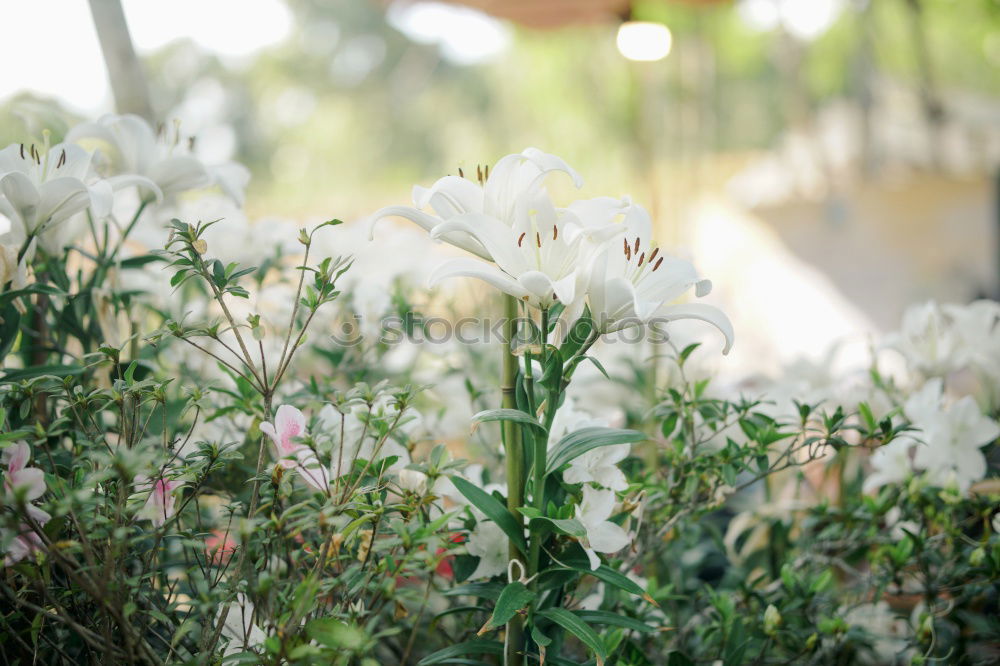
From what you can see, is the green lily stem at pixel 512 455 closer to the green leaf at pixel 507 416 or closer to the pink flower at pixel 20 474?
the green leaf at pixel 507 416

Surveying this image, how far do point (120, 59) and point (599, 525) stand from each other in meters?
1.35

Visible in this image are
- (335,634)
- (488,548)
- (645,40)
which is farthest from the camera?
(645,40)

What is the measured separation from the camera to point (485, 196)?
2.41 feet

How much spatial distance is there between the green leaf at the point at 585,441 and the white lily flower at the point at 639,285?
0.10 meters

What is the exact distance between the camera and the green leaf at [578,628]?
2.24 feet

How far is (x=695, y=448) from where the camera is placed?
0.96 m

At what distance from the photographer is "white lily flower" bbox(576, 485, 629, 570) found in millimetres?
739

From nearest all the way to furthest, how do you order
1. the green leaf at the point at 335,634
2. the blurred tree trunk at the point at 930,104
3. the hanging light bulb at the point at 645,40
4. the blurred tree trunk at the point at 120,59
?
the green leaf at the point at 335,634 < the blurred tree trunk at the point at 120,59 < the hanging light bulb at the point at 645,40 < the blurred tree trunk at the point at 930,104

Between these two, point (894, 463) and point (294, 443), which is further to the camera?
point (894, 463)

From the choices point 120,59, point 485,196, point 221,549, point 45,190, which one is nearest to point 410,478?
point 221,549

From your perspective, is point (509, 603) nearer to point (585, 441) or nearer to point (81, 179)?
point (585, 441)

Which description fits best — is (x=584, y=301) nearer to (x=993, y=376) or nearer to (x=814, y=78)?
(x=993, y=376)

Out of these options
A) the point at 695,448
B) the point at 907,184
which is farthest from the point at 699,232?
the point at 695,448

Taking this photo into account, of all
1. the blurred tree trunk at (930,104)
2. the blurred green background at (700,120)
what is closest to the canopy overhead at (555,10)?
the blurred green background at (700,120)
